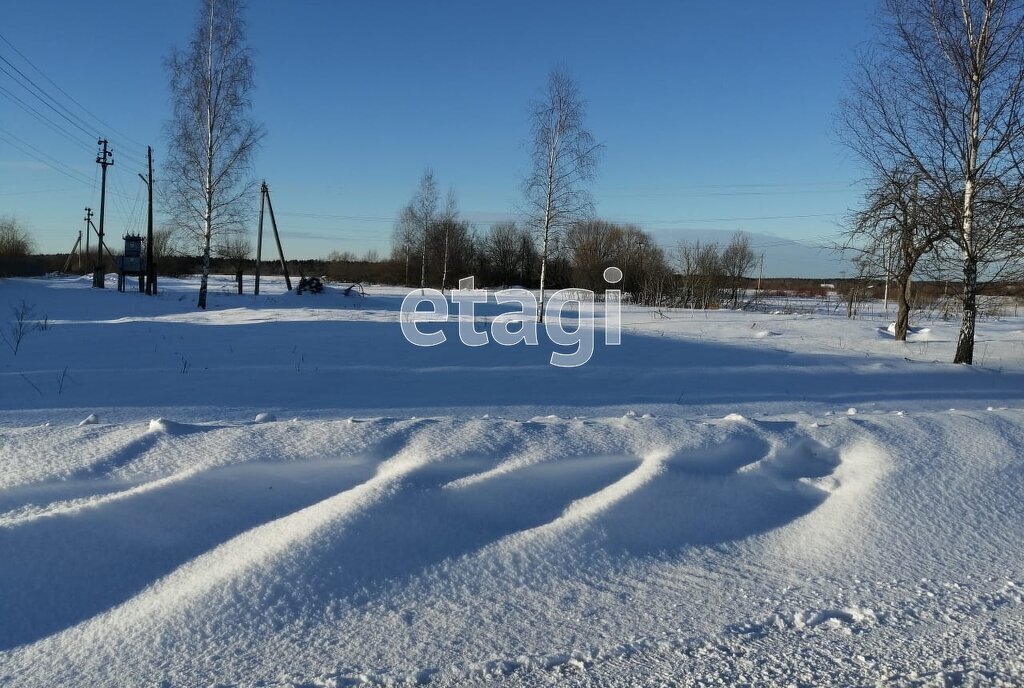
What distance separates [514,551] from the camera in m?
3.06

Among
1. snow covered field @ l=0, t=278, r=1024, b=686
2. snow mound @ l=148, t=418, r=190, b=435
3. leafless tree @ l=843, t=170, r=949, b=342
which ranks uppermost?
leafless tree @ l=843, t=170, r=949, b=342

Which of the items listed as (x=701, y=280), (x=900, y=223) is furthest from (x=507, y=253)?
(x=900, y=223)

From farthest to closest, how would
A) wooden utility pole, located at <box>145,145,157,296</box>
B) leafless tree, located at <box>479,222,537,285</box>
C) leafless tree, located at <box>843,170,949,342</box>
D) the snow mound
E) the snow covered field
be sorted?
leafless tree, located at <box>479,222,537,285</box>, wooden utility pole, located at <box>145,145,157,296</box>, leafless tree, located at <box>843,170,949,342</box>, the snow mound, the snow covered field

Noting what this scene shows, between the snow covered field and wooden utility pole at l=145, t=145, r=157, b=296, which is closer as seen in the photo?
the snow covered field

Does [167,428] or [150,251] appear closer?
[167,428]

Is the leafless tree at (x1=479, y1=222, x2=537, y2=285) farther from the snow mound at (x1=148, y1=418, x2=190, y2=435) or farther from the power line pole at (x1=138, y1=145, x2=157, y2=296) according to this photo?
the snow mound at (x1=148, y1=418, x2=190, y2=435)

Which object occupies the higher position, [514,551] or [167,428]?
[167,428]

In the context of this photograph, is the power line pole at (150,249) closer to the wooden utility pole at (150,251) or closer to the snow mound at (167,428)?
the wooden utility pole at (150,251)

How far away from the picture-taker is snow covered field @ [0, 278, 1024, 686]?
7.86ft

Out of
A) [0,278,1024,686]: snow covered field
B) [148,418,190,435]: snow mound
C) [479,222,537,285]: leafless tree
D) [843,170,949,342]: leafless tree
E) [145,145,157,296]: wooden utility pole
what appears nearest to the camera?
[0,278,1024,686]: snow covered field

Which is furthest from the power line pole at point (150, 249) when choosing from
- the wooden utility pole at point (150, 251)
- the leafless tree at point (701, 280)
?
the leafless tree at point (701, 280)

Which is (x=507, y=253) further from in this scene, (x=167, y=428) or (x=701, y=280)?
(x=167, y=428)

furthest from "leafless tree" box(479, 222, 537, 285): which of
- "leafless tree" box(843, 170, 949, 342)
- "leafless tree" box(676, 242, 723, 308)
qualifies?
"leafless tree" box(843, 170, 949, 342)

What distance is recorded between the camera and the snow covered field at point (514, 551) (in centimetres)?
240
